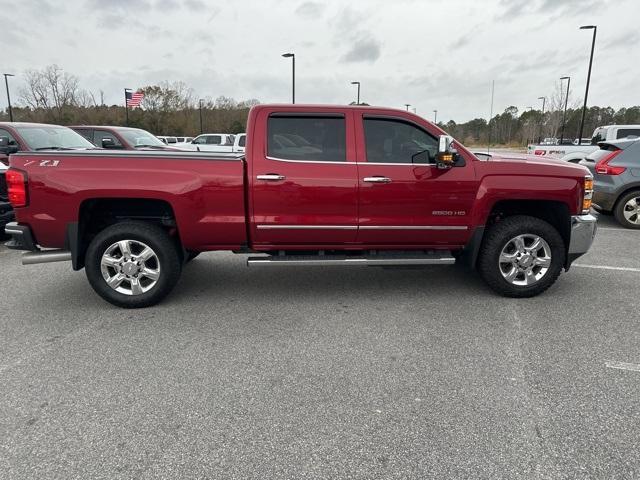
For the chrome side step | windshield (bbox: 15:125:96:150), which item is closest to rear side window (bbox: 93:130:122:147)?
windshield (bbox: 15:125:96:150)

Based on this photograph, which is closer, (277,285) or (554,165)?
(554,165)

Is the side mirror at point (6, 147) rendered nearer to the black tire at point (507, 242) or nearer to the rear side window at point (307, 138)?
the rear side window at point (307, 138)

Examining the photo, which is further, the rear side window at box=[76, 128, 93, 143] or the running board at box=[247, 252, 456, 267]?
the rear side window at box=[76, 128, 93, 143]

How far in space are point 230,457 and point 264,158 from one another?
2.68 meters

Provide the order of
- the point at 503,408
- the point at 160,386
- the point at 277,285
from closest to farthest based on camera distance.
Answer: the point at 503,408 → the point at 160,386 → the point at 277,285

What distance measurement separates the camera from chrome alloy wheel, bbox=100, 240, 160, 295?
420cm

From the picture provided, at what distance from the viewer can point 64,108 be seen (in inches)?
1847

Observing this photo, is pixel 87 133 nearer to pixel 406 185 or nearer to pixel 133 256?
pixel 133 256

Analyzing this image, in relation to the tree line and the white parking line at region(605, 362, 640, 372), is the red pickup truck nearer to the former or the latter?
the white parking line at region(605, 362, 640, 372)

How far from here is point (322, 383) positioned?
2992 mm

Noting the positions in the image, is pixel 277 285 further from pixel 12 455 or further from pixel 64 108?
pixel 64 108

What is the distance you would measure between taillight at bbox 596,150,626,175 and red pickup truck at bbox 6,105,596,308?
14.6 feet

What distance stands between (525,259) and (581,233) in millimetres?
614

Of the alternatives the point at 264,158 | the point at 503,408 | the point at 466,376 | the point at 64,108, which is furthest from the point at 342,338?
the point at 64,108
